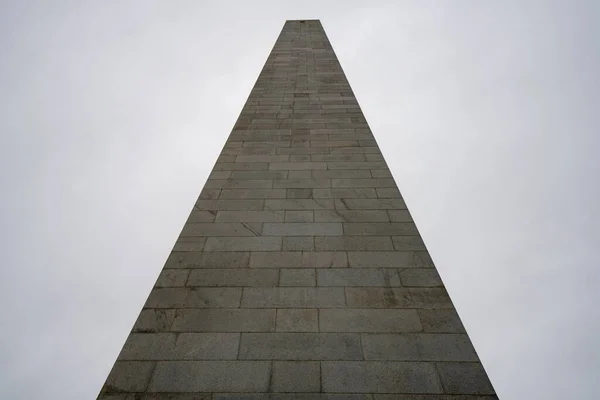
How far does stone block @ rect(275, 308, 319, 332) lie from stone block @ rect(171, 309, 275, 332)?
0.47ft

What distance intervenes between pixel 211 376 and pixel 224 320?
3.11ft

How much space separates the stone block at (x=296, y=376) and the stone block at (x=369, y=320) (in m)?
0.68

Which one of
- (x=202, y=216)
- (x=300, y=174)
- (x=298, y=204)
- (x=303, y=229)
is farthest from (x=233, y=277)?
(x=300, y=174)

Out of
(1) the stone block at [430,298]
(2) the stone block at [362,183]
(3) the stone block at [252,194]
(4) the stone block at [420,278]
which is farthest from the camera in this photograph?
(2) the stone block at [362,183]

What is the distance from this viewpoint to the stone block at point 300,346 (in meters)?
5.21

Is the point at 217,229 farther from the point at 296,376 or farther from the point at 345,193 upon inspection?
→ the point at 296,376

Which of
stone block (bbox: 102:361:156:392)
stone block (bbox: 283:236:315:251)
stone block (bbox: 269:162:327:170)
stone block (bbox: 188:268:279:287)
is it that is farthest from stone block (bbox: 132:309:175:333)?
stone block (bbox: 269:162:327:170)

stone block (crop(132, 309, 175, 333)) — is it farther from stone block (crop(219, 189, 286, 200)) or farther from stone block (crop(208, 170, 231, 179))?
stone block (crop(208, 170, 231, 179))

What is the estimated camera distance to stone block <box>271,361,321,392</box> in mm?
4824

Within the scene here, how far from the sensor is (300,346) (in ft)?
17.5

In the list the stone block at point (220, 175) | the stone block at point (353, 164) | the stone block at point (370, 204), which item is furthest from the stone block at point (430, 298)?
the stone block at point (220, 175)

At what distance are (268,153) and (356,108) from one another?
445 cm

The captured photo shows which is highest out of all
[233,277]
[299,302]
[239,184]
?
[239,184]

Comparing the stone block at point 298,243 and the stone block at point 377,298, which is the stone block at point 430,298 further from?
the stone block at point 298,243
